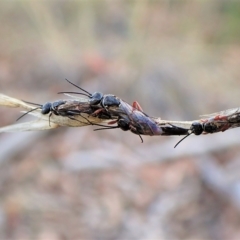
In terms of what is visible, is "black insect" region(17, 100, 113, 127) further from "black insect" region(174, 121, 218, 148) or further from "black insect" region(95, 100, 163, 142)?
"black insect" region(174, 121, 218, 148)

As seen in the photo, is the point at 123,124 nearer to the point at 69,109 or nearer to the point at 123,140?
the point at 69,109

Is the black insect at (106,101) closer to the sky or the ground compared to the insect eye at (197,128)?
closer to the sky

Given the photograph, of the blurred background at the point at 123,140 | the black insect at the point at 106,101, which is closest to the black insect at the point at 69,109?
the black insect at the point at 106,101

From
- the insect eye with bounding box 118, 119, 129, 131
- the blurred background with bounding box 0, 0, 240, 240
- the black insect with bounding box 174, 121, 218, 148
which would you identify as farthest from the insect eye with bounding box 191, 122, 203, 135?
the blurred background with bounding box 0, 0, 240, 240

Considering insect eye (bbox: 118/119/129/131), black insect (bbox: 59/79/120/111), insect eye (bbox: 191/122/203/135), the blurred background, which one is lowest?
insect eye (bbox: 191/122/203/135)

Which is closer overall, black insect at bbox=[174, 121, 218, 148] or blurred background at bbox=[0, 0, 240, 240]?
black insect at bbox=[174, 121, 218, 148]

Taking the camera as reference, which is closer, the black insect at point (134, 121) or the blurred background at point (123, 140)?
the black insect at point (134, 121)

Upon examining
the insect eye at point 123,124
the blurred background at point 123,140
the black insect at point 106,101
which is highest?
the blurred background at point 123,140

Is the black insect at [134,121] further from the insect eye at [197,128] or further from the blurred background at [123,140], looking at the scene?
the blurred background at [123,140]

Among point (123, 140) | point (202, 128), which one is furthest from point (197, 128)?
point (123, 140)

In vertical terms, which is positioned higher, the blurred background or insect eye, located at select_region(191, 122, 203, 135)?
the blurred background

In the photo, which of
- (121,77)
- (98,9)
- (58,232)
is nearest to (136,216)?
(58,232)
